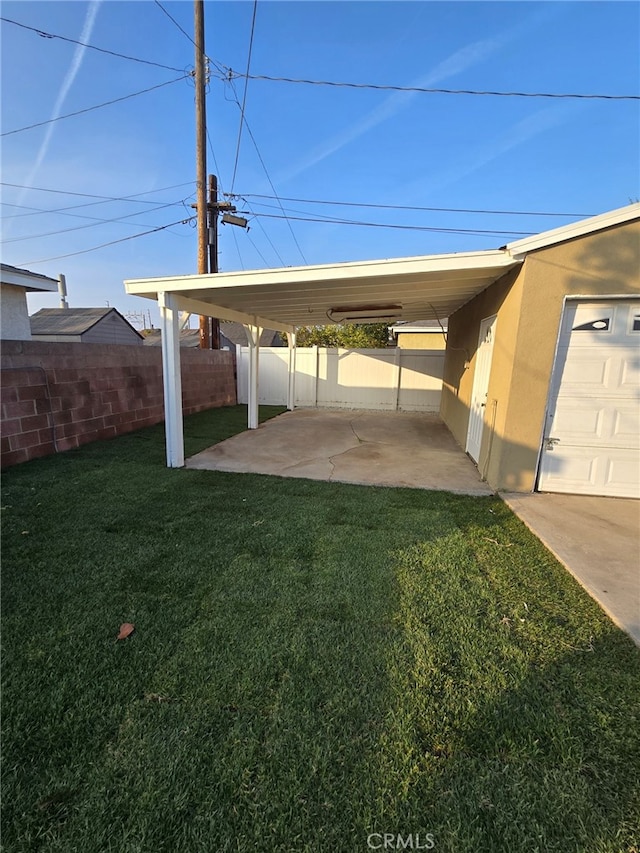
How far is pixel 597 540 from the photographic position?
3.30 m

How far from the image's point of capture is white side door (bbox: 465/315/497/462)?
17.2 ft

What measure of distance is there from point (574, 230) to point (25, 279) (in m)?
8.94

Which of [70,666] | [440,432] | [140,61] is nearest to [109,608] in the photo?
[70,666]

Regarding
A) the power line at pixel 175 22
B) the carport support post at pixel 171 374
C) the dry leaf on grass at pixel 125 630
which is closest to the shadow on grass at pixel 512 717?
the dry leaf on grass at pixel 125 630

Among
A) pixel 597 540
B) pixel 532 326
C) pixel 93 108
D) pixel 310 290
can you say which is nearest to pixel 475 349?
pixel 532 326

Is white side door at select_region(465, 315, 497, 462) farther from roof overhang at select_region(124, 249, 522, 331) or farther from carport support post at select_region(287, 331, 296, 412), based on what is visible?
carport support post at select_region(287, 331, 296, 412)

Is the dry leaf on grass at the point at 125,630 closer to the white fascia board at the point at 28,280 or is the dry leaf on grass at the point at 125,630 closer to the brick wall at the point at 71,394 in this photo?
the brick wall at the point at 71,394

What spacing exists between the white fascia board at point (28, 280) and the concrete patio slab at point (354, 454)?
16.1 ft

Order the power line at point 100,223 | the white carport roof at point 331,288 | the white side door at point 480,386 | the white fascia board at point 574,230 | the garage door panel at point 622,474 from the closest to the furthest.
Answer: the white fascia board at point 574,230 → the white carport roof at point 331,288 → the garage door panel at point 622,474 → the white side door at point 480,386 → the power line at point 100,223

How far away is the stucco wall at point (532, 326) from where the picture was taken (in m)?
3.79

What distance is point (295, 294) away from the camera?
563 cm

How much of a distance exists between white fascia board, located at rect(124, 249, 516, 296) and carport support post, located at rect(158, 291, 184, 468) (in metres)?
0.28

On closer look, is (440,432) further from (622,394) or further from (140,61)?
(140,61)

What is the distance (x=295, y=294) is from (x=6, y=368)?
4243 mm
